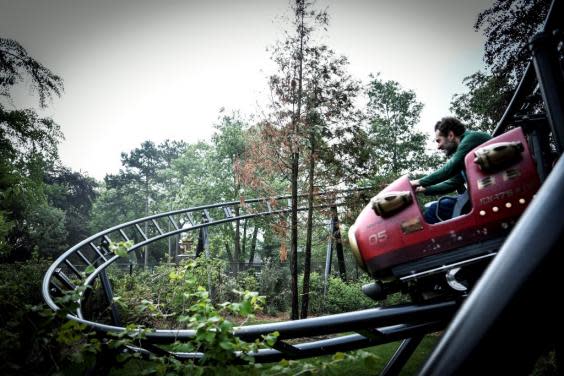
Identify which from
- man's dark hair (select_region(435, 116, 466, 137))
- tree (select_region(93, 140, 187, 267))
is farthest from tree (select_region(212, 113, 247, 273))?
man's dark hair (select_region(435, 116, 466, 137))

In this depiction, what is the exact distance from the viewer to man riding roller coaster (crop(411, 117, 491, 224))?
1.96 metres

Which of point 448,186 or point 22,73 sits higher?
point 22,73

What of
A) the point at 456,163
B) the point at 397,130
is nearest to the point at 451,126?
the point at 456,163

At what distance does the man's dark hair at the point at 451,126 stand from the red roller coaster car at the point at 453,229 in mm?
739

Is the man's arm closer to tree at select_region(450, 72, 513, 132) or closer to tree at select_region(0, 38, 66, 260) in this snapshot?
tree at select_region(450, 72, 513, 132)

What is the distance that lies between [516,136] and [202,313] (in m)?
1.85

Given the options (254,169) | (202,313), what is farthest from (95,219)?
(202,313)

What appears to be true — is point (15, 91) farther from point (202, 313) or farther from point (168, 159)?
point (168, 159)

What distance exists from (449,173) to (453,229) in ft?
1.48

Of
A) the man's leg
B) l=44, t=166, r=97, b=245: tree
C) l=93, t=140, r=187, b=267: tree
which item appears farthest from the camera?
l=93, t=140, r=187, b=267: tree

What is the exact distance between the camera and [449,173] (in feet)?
6.40

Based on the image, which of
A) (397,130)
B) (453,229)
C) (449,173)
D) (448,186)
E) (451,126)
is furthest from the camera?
(397,130)

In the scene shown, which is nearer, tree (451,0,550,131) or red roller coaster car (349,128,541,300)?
red roller coaster car (349,128,541,300)

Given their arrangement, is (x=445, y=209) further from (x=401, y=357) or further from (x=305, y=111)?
(x=305, y=111)
